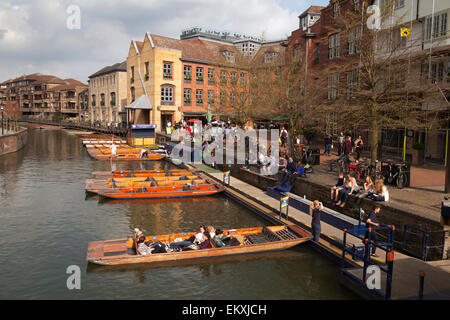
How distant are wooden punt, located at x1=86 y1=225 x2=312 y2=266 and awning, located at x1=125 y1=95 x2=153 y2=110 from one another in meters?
42.9

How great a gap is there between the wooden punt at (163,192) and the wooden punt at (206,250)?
7677 millimetres

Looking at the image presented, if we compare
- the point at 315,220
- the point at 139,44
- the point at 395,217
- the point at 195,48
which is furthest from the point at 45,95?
the point at 395,217

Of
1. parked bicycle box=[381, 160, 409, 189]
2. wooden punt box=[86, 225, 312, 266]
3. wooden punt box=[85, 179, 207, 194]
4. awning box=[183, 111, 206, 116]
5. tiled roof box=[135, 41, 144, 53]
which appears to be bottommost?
wooden punt box=[86, 225, 312, 266]

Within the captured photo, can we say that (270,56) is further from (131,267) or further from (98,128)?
(98,128)

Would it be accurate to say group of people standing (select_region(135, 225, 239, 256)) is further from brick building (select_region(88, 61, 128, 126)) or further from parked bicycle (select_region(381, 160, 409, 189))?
brick building (select_region(88, 61, 128, 126))

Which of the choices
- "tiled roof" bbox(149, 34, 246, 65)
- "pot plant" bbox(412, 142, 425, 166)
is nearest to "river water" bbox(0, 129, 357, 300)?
"pot plant" bbox(412, 142, 425, 166)

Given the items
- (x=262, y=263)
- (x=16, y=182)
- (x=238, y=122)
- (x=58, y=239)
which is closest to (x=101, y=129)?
(x=238, y=122)

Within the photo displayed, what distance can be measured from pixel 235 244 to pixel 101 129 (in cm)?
6024

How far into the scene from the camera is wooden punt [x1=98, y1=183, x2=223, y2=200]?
837 inches

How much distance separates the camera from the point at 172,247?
530 inches

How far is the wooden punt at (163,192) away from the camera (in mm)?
21266

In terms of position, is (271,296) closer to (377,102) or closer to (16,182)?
(377,102)

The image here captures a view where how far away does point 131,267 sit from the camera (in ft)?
40.8

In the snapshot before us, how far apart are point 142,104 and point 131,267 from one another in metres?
45.4
